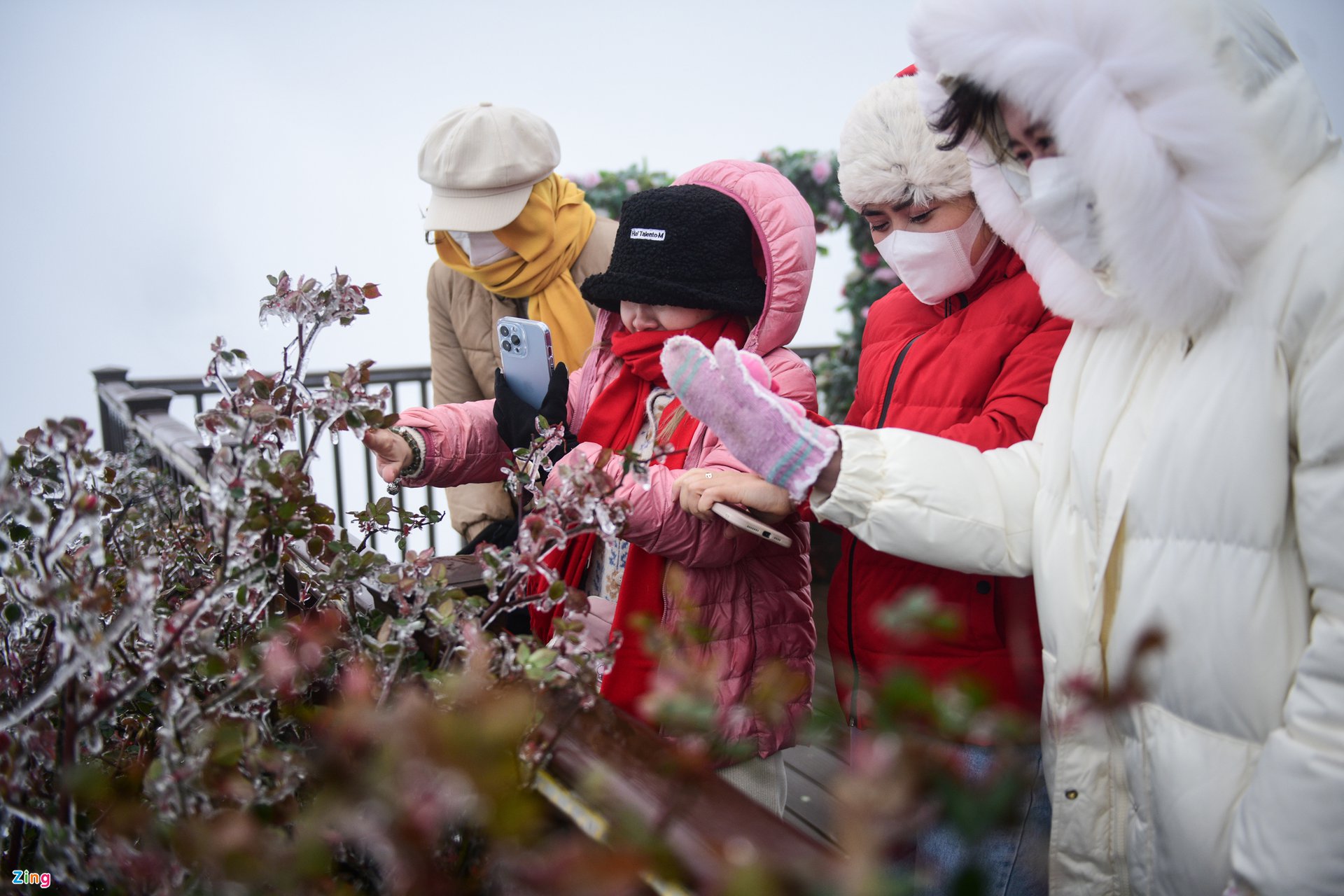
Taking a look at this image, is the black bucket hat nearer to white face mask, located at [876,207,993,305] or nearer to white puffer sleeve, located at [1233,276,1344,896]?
white face mask, located at [876,207,993,305]

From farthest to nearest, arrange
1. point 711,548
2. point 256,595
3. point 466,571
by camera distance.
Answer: point 466,571 → point 711,548 → point 256,595

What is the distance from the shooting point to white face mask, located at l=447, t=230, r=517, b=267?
235cm

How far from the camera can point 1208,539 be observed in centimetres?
83

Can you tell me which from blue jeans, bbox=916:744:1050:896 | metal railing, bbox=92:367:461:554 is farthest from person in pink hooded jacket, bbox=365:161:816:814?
metal railing, bbox=92:367:461:554

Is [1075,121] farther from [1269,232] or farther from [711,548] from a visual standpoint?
[711,548]

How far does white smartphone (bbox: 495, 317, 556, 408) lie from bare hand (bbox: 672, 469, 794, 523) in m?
0.47

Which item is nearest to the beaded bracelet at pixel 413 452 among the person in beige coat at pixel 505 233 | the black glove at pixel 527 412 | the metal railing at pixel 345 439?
the black glove at pixel 527 412

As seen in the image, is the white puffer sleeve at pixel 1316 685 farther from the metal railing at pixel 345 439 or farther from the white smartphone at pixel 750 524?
the metal railing at pixel 345 439

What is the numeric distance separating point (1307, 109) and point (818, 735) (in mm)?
805

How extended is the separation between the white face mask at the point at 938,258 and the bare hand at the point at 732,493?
0.38 metres

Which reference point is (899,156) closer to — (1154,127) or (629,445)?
(1154,127)

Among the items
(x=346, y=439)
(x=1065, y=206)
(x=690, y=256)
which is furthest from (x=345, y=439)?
(x=1065, y=206)

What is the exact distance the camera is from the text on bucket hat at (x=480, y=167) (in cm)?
227

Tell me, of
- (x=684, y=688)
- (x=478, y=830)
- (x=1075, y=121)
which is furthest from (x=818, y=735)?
(x=1075, y=121)
